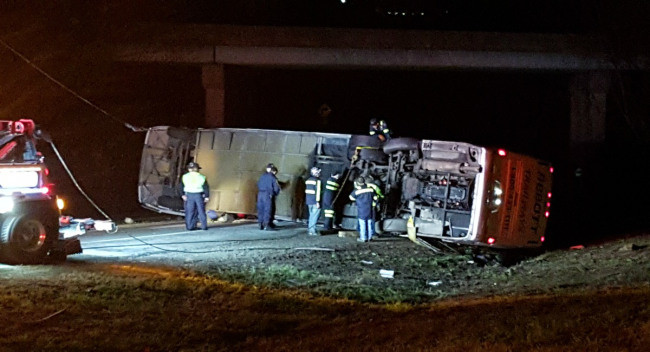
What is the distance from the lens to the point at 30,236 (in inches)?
454

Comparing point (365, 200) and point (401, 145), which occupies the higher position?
point (401, 145)

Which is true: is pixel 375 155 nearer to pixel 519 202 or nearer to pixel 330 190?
pixel 330 190

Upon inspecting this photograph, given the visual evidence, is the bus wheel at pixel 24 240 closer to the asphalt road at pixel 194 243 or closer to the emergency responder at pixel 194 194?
the asphalt road at pixel 194 243

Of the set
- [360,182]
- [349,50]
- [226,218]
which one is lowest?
[226,218]

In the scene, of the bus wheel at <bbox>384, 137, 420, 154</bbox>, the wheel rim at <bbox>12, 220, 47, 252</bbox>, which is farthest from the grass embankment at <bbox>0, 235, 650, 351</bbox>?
the bus wheel at <bbox>384, 137, 420, 154</bbox>

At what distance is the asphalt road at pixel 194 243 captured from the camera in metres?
13.2

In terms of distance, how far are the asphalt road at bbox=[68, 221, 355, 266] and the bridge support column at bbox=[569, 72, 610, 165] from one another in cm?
1469

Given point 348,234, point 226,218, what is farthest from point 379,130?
point 226,218

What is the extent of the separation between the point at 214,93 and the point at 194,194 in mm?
11387

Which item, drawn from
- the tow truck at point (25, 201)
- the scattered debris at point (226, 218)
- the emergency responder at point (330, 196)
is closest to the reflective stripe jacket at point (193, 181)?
the scattered debris at point (226, 218)

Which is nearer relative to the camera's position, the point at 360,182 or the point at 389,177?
the point at 360,182

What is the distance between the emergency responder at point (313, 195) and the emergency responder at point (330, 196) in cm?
15

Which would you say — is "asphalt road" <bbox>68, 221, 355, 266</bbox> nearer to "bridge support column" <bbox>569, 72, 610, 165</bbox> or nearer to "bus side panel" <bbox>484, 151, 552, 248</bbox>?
"bus side panel" <bbox>484, 151, 552, 248</bbox>

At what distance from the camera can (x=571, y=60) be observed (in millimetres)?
28250
